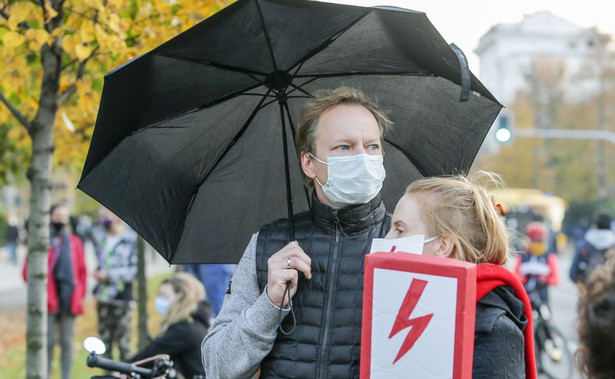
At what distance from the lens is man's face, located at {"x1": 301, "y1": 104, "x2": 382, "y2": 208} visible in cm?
271

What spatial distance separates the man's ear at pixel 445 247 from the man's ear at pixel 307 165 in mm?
726

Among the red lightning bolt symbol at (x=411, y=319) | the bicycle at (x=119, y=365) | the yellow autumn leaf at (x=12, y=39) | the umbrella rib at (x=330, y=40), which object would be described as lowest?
the bicycle at (x=119, y=365)

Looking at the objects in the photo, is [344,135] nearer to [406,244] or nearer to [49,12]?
[406,244]

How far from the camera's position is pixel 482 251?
87.1 inches

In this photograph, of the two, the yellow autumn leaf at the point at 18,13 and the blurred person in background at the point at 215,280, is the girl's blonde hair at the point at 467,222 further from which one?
the blurred person in background at the point at 215,280

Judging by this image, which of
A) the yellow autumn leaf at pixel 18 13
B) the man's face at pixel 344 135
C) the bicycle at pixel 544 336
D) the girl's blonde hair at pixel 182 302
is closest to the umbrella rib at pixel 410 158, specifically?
the man's face at pixel 344 135

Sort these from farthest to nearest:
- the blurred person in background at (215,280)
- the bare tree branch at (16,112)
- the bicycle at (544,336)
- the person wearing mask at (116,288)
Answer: the bicycle at (544,336) → the person wearing mask at (116,288) → the blurred person in background at (215,280) → the bare tree branch at (16,112)

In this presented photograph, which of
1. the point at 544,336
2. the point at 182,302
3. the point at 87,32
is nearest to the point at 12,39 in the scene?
the point at 87,32

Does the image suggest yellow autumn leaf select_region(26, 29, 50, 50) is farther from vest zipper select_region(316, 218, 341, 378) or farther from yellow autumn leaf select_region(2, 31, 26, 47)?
vest zipper select_region(316, 218, 341, 378)

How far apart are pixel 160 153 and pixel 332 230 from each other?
3.13 feet

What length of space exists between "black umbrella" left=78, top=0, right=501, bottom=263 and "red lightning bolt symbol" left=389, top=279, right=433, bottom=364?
35.5 inches

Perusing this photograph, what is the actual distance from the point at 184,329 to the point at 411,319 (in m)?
3.40

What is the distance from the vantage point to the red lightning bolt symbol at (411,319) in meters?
1.93

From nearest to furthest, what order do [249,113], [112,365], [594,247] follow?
[249,113]
[112,365]
[594,247]
